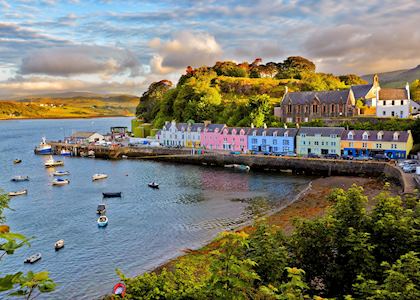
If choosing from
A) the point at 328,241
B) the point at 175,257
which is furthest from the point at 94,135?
the point at 328,241

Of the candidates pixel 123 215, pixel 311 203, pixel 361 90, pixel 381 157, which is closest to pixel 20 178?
pixel 123 215

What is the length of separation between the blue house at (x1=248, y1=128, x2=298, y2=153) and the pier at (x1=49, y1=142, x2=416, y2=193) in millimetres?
4887

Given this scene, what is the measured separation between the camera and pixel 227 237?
28.4 ft

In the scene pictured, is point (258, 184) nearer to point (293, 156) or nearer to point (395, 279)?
point (293, 156)

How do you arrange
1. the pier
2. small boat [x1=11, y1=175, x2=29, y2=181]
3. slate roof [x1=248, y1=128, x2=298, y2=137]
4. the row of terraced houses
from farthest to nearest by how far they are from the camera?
slate roof [x1=248, y1=128, x2=298, y2=137]
the row of terraced houses
small boat [x1=11, y1=175, x2=29, y2=181]
the pier

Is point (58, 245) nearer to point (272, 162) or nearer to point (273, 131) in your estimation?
point (272, 162)

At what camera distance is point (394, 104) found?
2756 inches

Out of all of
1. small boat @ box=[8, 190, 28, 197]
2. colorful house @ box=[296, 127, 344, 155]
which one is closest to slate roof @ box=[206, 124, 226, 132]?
colorful house @ box=[296, 127, 344, 155]

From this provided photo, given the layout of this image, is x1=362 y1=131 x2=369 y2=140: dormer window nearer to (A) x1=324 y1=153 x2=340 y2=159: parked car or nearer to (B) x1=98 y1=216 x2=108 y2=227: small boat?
(A) x1=324 y1=153 x2=340 y2=159: parked car

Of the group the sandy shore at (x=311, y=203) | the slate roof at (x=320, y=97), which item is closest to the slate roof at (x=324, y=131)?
the sandy shore at (x=311, y=203)

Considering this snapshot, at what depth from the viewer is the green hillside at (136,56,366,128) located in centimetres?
8638

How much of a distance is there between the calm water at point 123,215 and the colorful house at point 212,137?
11.5 m

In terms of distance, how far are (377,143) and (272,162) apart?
1612cm

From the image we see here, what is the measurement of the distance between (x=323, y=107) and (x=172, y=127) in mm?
32285
